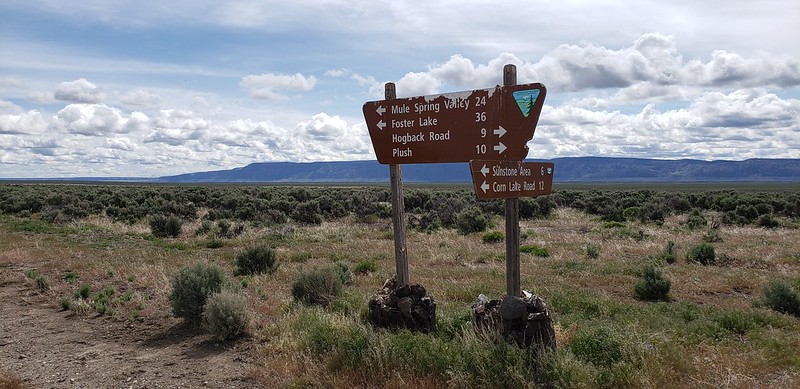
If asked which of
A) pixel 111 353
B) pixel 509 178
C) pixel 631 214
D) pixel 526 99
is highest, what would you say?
pixel 526 99

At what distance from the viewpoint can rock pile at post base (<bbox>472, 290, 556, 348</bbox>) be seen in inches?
220

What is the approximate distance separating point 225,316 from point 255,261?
5.94 meters

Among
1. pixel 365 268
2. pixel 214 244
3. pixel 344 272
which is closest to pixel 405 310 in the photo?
pixel 344 272

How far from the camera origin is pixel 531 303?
19.0 ft

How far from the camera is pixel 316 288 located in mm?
9055

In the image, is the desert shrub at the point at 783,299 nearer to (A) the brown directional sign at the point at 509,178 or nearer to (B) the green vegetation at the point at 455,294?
(B) the green vegetation at the point at 455,294

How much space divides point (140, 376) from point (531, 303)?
427cm

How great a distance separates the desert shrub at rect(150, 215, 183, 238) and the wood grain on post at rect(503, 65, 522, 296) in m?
18.9

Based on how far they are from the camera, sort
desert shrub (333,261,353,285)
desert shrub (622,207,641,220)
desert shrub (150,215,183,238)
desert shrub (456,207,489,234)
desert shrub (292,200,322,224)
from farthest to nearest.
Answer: desert shrub (622,207,641,220), desert shrub (292,200,322,224), desert shrub (456,207,489,234), desert shrub (150,215,183,238), desert shrub (333,261,353,285)

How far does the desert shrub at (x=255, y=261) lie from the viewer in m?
12.8

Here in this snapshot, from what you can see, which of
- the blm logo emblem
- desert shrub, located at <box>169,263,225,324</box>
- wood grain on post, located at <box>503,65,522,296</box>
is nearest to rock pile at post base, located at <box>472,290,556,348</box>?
wood grain on post, located at <box>503,65,522,296</box>

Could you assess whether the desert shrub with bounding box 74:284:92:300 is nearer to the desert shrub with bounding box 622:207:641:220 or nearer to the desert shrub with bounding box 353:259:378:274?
the desert shrub with bounding box 353:259:378:274

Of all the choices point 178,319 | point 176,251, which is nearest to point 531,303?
point 178,319

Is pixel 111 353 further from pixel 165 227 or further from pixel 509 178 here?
pixel 165 227
